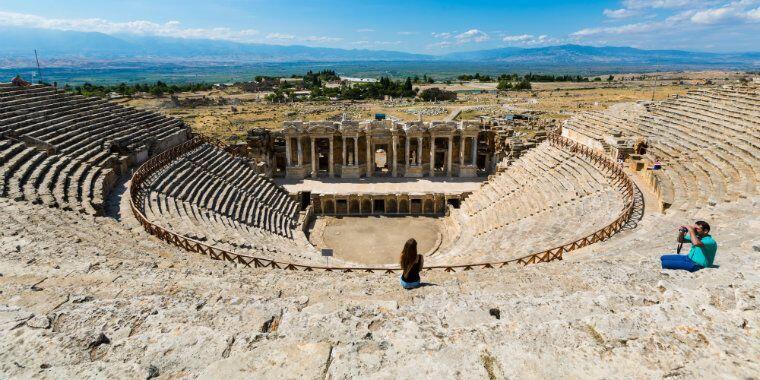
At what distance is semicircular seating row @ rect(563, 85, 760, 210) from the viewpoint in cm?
1897

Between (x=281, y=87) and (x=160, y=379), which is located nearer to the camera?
(x=160, y=379)

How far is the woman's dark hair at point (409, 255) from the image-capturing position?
31.6 ft

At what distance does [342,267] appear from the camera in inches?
567

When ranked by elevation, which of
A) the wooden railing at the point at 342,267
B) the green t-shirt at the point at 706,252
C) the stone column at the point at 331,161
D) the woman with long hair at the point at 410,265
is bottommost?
the stone column at the point at 331,161

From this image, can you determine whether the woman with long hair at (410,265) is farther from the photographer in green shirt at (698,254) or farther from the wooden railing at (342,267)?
the photographer in green shirt at (698,254)

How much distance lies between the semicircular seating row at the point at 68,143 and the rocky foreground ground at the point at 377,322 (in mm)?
6871

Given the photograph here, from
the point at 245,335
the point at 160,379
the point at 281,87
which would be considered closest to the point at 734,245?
the point at 245,335

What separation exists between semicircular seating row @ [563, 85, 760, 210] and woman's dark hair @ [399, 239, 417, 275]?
13648mm

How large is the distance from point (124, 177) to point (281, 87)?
12092cm

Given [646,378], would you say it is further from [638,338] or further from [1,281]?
[1,281]

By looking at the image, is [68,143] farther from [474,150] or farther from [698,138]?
[698,138]

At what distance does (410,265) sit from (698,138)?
2429 centimetres

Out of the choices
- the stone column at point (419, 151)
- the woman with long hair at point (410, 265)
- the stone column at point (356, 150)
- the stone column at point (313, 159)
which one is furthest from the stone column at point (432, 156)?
the woman with long hair at point (410, 265)

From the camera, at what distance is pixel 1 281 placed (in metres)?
8.89
